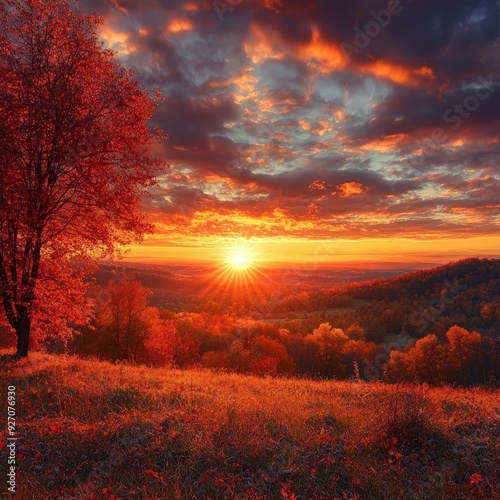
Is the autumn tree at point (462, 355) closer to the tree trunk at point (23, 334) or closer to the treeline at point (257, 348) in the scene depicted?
the treeline at point (257, 348)

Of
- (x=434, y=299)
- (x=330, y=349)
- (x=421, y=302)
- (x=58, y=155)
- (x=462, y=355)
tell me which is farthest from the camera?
(x=434, y=299)

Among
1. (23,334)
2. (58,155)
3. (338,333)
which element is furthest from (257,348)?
(58,155)

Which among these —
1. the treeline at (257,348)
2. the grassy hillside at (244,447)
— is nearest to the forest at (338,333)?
the treeline at (257,348)

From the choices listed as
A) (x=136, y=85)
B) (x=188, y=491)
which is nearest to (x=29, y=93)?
(x=136, y=85)

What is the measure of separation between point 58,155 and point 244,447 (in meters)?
11.9

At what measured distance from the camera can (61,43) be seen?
1368 centimetres

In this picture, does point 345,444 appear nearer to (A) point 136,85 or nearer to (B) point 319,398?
(B) point 319,398

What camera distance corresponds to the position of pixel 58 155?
540 inches

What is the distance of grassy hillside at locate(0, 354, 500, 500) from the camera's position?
20.6ft

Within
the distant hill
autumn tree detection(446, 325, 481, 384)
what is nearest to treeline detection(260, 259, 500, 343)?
the distant hill

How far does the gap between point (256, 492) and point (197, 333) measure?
3132 inches

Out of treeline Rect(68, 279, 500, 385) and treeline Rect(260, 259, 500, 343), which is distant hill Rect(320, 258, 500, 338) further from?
treeline Rect(68, 279, 500, 385)

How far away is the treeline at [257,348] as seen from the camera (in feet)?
142

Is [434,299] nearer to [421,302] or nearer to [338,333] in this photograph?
[421,302]
